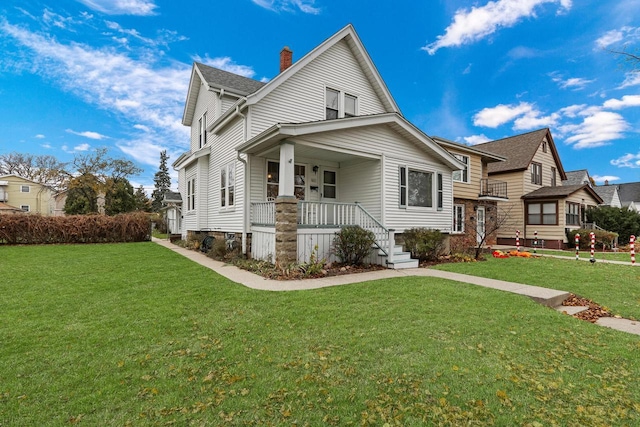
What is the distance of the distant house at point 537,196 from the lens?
65.4 feet

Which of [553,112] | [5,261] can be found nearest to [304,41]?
[5,261]

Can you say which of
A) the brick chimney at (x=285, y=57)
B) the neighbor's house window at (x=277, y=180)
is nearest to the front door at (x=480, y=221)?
the neighbor's house window at (x=277, y=180)

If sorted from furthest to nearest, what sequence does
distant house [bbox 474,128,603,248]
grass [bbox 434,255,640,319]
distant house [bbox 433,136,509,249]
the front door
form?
distant house [bbox 474,128,603,248] < the front door < distant house [bbox 433,136,509,249] < grass [bbox 434,255,640,319]

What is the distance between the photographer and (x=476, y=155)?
18.8 m

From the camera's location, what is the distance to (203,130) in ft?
48.4

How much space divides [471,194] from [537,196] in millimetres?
5724

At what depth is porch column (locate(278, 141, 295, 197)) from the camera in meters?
8.36

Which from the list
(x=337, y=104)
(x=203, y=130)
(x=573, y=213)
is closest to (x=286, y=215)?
(x=337, y=104)

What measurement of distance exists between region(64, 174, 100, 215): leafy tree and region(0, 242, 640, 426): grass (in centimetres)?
3082

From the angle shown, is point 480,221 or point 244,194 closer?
point 244,194

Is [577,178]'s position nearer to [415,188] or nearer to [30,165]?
[415,188]

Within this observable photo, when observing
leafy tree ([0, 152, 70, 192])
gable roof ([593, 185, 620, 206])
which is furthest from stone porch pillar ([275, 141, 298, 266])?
leafy tree ([0, 152, 70, 192])

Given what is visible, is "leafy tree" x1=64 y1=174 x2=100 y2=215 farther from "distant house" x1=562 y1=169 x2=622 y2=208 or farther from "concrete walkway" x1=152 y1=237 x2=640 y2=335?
"distant house" x1=562 y1=169 x2=622 y2=208

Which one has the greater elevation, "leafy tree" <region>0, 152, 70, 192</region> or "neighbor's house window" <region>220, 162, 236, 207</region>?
"leafy tree" <region>0, 152, 70, 192</region>
